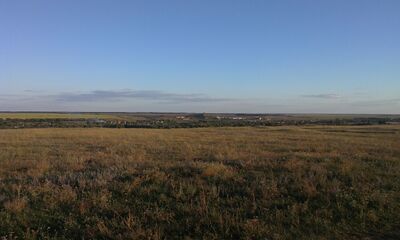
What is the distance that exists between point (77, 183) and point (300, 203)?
5.20 m

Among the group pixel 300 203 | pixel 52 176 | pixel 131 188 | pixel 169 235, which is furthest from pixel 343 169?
pixel 52 176

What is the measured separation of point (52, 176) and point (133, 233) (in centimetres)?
540

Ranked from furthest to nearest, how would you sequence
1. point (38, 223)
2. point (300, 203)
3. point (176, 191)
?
point (176, 191) → point (300, 203) → point (38, 223)

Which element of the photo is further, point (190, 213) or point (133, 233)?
point (190, 213)

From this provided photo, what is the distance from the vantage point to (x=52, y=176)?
10953 millimetres

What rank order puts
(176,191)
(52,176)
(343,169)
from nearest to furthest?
(176,191), (52,176), (343,169)

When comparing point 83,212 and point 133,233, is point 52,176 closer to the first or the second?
point 83,212

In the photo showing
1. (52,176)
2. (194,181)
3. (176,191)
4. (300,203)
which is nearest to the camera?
(300,203)

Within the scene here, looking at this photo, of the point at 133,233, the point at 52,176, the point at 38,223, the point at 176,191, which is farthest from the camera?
the point at 52,176

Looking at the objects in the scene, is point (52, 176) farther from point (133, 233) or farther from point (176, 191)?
point (133, 233)

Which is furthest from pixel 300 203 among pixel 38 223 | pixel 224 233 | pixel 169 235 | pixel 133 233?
pixel 38 223

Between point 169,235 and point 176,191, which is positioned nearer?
point 169,235

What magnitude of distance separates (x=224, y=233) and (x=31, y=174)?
7.05m

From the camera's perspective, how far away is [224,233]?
6.53 metres
